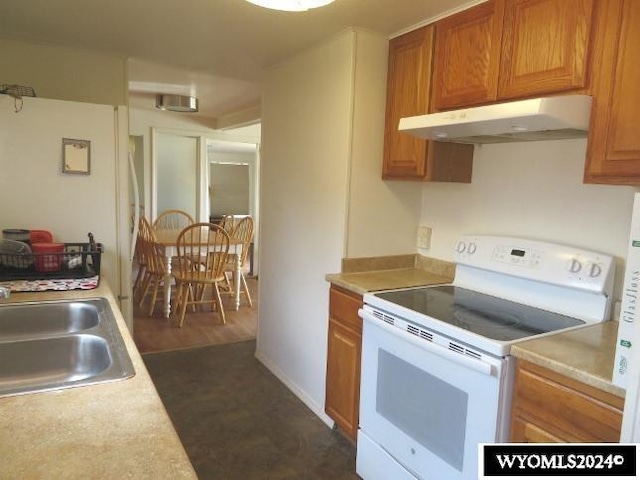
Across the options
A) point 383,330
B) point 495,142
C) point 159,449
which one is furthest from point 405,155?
point 159,449

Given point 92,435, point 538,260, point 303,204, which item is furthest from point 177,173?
point 92,435

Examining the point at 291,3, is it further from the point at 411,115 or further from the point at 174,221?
the point at 174,221

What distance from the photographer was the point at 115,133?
2295 millimetres

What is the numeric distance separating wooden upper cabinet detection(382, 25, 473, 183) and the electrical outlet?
1.24 ft

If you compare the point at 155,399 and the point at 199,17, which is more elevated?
the point at 199,17

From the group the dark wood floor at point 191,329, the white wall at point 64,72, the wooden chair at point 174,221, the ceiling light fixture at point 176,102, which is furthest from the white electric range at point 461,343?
the wooden chair at point 174,221

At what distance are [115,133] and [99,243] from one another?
1.89ft

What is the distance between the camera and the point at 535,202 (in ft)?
6.29

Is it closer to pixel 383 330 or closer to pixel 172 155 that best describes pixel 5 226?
pixel 383 330

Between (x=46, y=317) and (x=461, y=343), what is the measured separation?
150 centimetres

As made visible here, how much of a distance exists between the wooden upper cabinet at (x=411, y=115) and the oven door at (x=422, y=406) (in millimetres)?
752

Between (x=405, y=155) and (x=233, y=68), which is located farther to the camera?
(x=233, y=68)

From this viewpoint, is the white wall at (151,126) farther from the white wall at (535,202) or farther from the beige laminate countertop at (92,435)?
the beige laminate countertop at (92,435)

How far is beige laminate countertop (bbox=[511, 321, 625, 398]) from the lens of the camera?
1155 mm
